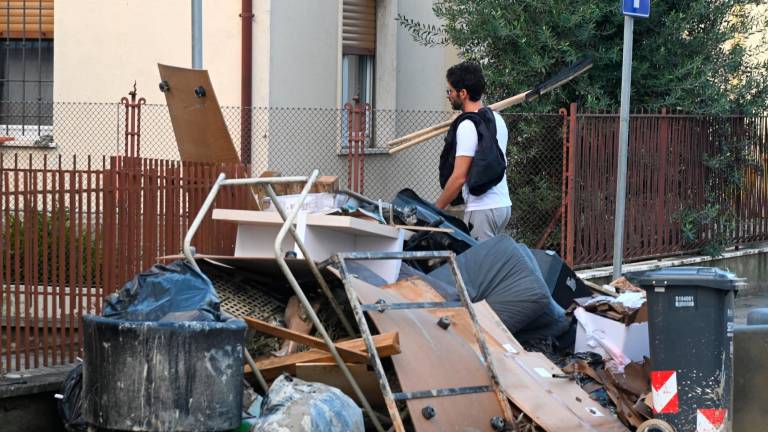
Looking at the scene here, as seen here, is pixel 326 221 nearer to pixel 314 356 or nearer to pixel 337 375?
pixel 314 356

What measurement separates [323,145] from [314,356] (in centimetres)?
771

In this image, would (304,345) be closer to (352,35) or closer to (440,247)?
(440,247)

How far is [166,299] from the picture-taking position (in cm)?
550

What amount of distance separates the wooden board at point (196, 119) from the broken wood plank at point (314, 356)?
249 cm

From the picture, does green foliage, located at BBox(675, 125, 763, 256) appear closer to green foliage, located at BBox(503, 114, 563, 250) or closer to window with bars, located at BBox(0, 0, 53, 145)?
green foliage, located at BBox(503, 114, 563, 250)

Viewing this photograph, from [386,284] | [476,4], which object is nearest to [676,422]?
[386,284]

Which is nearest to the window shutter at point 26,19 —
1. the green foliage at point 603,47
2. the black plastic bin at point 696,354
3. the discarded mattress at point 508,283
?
the green foliage at point 603,47

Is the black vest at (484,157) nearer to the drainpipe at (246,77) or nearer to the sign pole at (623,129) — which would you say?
the sign pole at (623,129)

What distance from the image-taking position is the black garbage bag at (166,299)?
5422 millimetres

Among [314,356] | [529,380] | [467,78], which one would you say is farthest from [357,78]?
[314,356]

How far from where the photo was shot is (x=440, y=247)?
315 inches

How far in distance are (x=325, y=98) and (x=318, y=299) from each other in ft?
24.7

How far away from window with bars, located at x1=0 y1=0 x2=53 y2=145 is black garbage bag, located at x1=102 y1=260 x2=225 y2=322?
28.8 feet

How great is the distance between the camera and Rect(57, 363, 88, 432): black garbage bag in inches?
227
